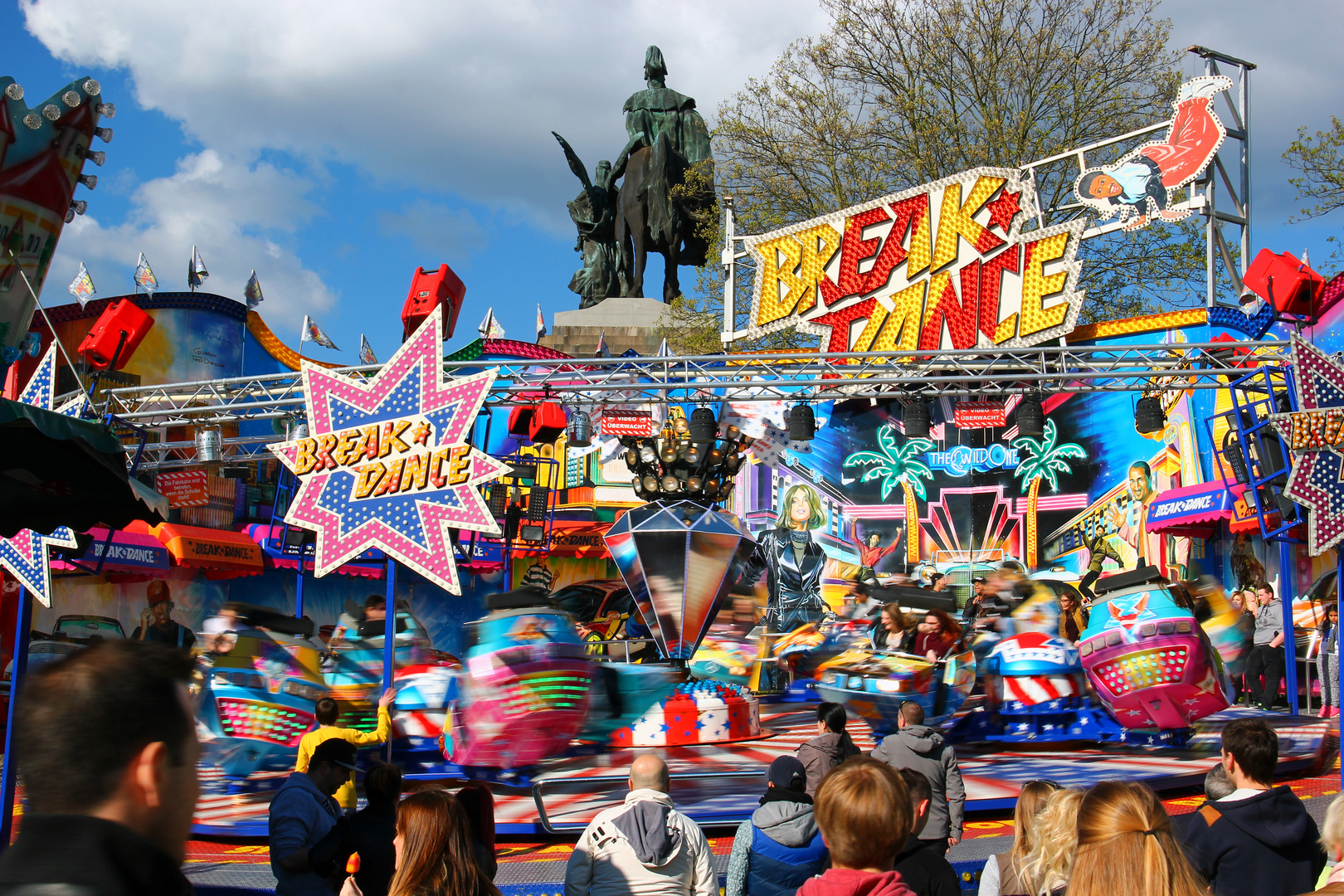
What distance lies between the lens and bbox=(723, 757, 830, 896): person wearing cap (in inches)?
161

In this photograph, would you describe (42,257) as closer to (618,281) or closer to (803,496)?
(803,496)

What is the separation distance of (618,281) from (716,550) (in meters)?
15.8

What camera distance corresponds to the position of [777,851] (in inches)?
162

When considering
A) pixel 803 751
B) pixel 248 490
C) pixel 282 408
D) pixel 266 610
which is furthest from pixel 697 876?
pixel 248 490

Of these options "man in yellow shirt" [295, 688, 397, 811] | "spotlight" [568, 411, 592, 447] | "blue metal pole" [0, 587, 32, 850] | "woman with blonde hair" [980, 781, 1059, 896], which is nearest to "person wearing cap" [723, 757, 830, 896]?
"woman with blonde hair" [980, 781, 1059, 896]

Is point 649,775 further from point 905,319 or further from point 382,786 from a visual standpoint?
point 905,319

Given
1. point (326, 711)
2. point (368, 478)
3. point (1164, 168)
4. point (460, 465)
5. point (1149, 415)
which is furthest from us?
point (1164, 168)

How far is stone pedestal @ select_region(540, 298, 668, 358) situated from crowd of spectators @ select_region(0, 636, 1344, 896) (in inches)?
759

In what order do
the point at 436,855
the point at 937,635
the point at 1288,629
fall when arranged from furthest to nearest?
the point at 1288,629
the point at 937,635
the point at 436,855

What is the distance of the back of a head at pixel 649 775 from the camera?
3.91 meters

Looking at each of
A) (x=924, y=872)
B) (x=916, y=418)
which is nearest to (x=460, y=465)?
(x=924, y=872)

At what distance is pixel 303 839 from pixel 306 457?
4.02 m

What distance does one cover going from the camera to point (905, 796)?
290cm

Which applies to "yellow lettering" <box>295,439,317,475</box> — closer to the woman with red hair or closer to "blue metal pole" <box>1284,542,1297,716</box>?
the woman with red hair
